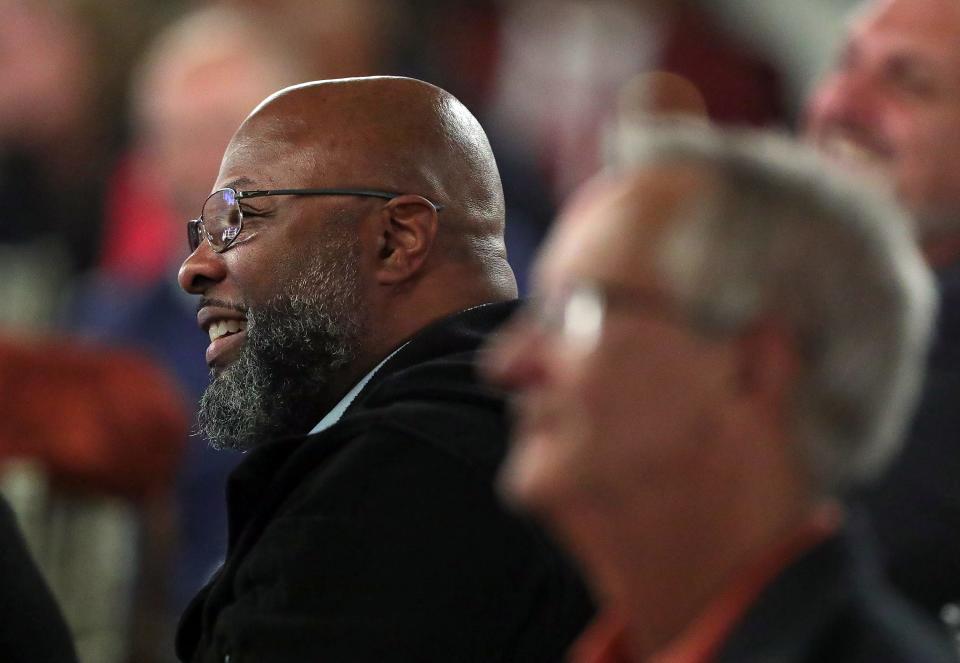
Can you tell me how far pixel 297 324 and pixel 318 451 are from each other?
0.94ft

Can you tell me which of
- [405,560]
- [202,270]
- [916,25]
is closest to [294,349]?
[202,270]

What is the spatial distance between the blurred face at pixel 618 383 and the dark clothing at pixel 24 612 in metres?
1.36

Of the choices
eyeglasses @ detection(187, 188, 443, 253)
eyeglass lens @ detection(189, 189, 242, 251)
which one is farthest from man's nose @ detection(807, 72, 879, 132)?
eyeglass lens @ detection(189, 189, 242, 251)

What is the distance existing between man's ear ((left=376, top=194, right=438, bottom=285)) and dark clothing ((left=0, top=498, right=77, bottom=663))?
751mm

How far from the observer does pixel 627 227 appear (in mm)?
1735

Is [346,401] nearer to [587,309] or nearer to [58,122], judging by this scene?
[587,309]

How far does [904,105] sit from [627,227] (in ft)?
5.99

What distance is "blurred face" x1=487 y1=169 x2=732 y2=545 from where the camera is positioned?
Answer: 1665 mm

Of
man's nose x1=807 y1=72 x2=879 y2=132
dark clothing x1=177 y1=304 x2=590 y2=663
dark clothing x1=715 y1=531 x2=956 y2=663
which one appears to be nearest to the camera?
dark clothing x1=715 y1=531 x2=956 y2=663

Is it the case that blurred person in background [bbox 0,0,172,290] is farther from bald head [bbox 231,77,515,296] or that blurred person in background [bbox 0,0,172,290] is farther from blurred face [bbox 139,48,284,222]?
bald head [bbox 231,77,515,296]

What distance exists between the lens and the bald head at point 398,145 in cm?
274

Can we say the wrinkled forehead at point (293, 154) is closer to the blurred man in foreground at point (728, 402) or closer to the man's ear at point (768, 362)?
the blurred man in foreground at point (728, 402)

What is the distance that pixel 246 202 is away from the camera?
109 inches

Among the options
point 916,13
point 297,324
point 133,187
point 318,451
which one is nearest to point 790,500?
point 318,451
